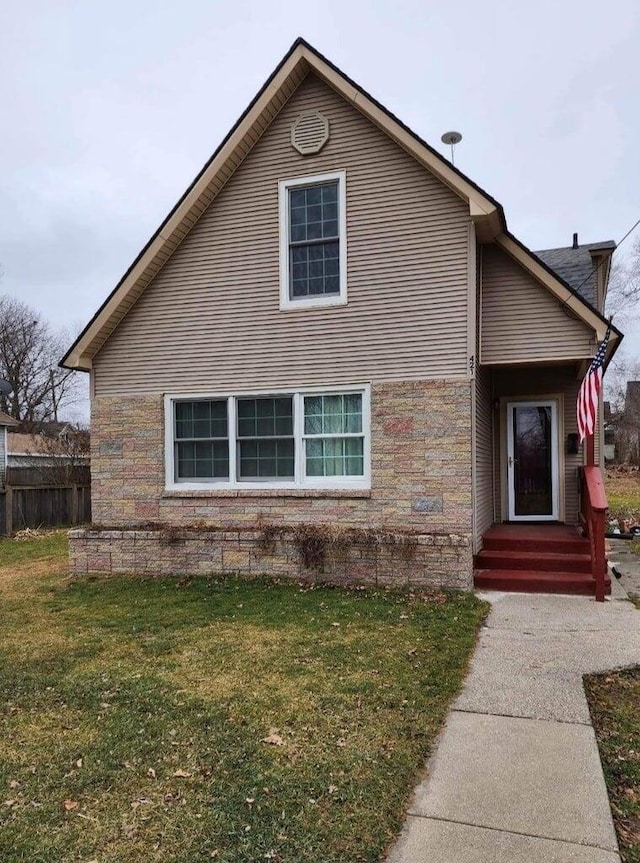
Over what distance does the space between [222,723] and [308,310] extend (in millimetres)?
6131

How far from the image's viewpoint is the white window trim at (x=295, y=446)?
8438 mm

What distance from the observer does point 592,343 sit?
805 cm

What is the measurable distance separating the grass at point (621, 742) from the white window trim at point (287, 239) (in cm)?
588

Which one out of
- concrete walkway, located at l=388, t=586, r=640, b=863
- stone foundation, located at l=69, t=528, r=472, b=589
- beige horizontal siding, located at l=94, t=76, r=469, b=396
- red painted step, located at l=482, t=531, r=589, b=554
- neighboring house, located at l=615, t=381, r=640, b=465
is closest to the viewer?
concrete walkway, located at l=388, t=586, r=640, b=863

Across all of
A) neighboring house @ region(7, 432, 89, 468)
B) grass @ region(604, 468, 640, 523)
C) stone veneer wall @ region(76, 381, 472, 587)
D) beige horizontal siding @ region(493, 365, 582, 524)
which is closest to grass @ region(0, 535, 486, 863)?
stone veneer wall @ region(76, 381, 472, 587)

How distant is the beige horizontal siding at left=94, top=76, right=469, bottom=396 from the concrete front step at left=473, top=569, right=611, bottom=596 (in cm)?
274

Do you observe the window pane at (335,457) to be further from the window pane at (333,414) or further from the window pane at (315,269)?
the window pane at (315,269)

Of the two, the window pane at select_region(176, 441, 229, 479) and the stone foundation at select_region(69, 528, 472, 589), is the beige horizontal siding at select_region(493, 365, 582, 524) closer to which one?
the stone foundation at select_region(69, 528, 472, 589)

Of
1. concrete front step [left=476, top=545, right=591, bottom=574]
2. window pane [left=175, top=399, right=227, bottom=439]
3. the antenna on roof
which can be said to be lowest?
concrete front step [left=476, top=545, right=591, bottom=574]

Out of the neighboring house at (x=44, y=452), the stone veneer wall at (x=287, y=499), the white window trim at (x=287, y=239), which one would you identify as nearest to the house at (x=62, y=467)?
the neighboring house at (x=44, y=452)

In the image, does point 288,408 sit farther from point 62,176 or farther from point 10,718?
point 62,176

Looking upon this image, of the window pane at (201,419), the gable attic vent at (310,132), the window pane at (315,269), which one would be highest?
the gable attic vent at (310,132)

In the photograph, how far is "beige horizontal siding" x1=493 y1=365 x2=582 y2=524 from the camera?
10242 millimetres

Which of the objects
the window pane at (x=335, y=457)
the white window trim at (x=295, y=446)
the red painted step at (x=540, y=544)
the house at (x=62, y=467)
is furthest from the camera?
the house at (x=62, y=467)
